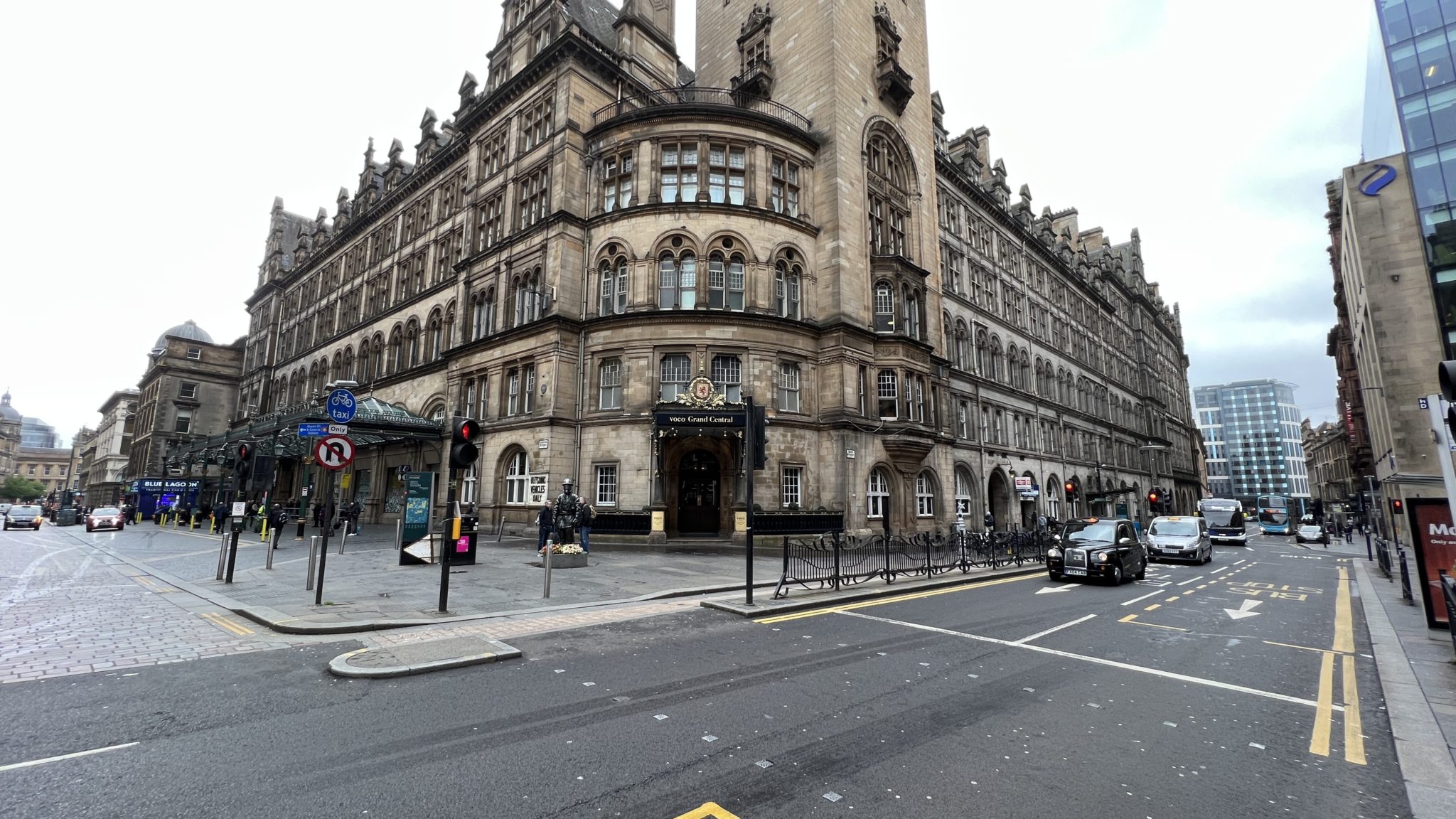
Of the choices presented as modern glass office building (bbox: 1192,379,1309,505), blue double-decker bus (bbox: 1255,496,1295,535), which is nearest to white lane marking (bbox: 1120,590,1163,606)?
blue double-decker bus (bbox: 1255,496,1295,535)

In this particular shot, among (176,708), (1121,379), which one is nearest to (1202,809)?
(176,708)

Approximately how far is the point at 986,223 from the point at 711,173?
24901mm

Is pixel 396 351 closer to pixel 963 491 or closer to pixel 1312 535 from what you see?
pixel 963 491

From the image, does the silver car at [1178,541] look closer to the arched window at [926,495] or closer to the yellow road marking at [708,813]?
the arched window at [926,495]

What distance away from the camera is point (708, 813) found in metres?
3.45

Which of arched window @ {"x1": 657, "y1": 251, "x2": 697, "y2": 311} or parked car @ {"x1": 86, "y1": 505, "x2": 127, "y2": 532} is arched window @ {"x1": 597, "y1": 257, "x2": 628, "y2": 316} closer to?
arched window @ {"x1": 657, "y1": 251, "x2": 697, "y2": 311}

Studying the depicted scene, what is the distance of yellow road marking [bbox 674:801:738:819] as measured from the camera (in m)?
3.39

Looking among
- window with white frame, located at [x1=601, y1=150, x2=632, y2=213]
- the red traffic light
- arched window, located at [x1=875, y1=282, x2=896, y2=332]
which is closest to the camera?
the red traffic light

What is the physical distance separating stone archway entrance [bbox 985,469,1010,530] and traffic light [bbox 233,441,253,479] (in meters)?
35.3

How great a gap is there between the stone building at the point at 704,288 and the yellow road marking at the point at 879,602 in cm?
859

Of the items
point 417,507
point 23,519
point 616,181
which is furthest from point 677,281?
point 23,519

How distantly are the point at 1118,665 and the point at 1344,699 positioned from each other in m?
1.96

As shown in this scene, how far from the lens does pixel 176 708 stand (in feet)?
16.6

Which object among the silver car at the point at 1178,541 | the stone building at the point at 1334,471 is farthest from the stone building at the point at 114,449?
the stone building at the point at 1334,471
